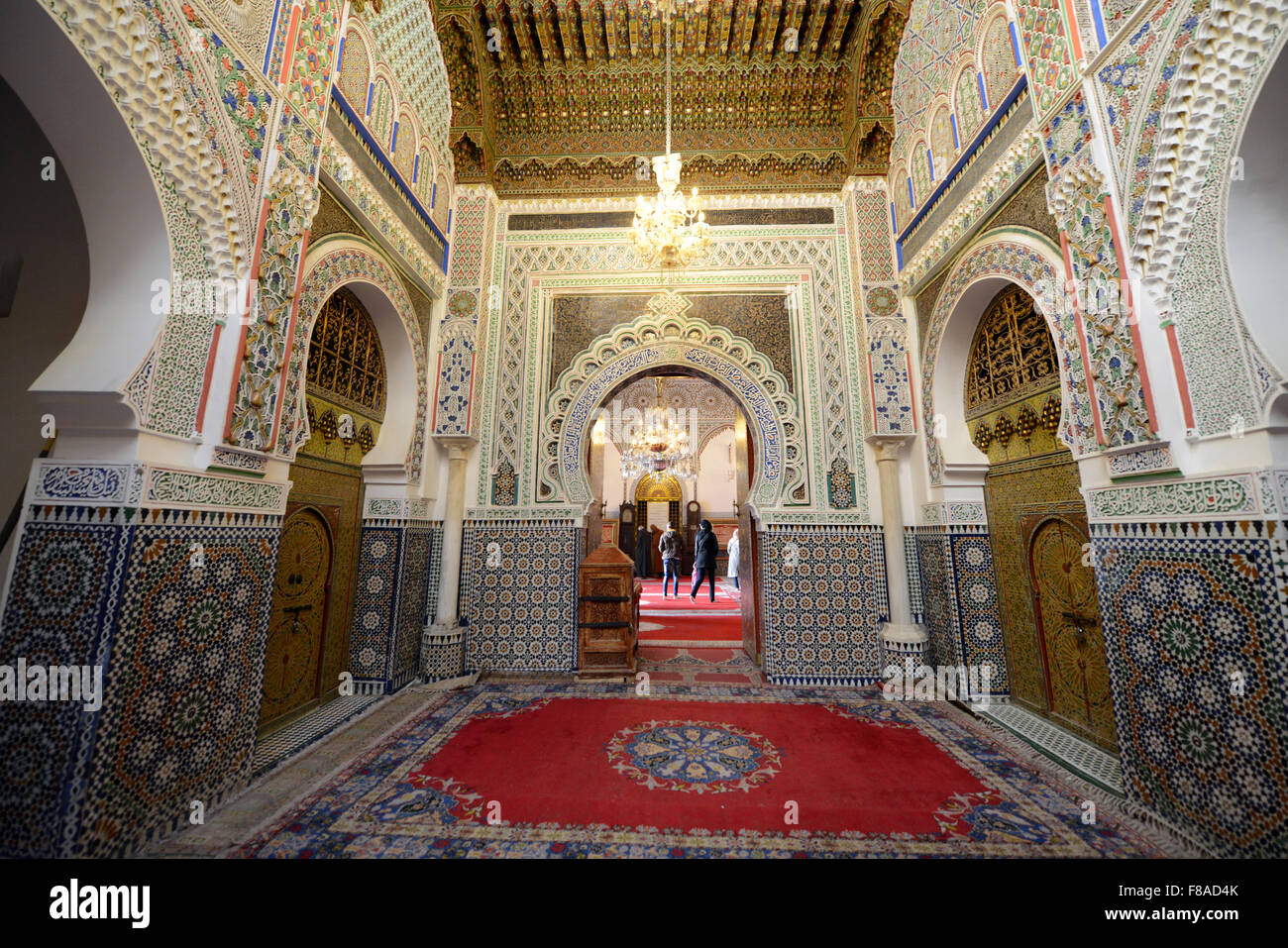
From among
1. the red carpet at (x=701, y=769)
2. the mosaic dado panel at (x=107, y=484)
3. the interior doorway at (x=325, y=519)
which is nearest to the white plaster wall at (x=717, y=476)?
the red carpet at (x=701, y=769)

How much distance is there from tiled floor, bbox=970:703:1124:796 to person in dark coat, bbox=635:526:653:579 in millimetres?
6859

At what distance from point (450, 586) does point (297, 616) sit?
1.05 metres

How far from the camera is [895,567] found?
11.8ft

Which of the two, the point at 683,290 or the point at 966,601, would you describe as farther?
the point at 683,290

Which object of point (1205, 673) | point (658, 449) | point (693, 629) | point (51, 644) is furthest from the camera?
point (658, 449)

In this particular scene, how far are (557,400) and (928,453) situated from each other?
2887 mm

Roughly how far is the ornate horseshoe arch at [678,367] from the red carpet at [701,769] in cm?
168

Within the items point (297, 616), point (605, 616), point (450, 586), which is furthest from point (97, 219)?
point (605, 616)

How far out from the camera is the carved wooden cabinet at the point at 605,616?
3633 mm

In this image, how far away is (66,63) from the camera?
146 centimetres

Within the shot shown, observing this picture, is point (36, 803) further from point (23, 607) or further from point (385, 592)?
point (385, 592)

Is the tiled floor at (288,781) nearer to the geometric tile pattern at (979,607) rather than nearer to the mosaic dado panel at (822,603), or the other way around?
the mosaic dado panel at (822,603)

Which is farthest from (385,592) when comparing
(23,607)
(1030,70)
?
(1030,70)

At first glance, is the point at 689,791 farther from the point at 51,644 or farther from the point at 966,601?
the point at 966,601
